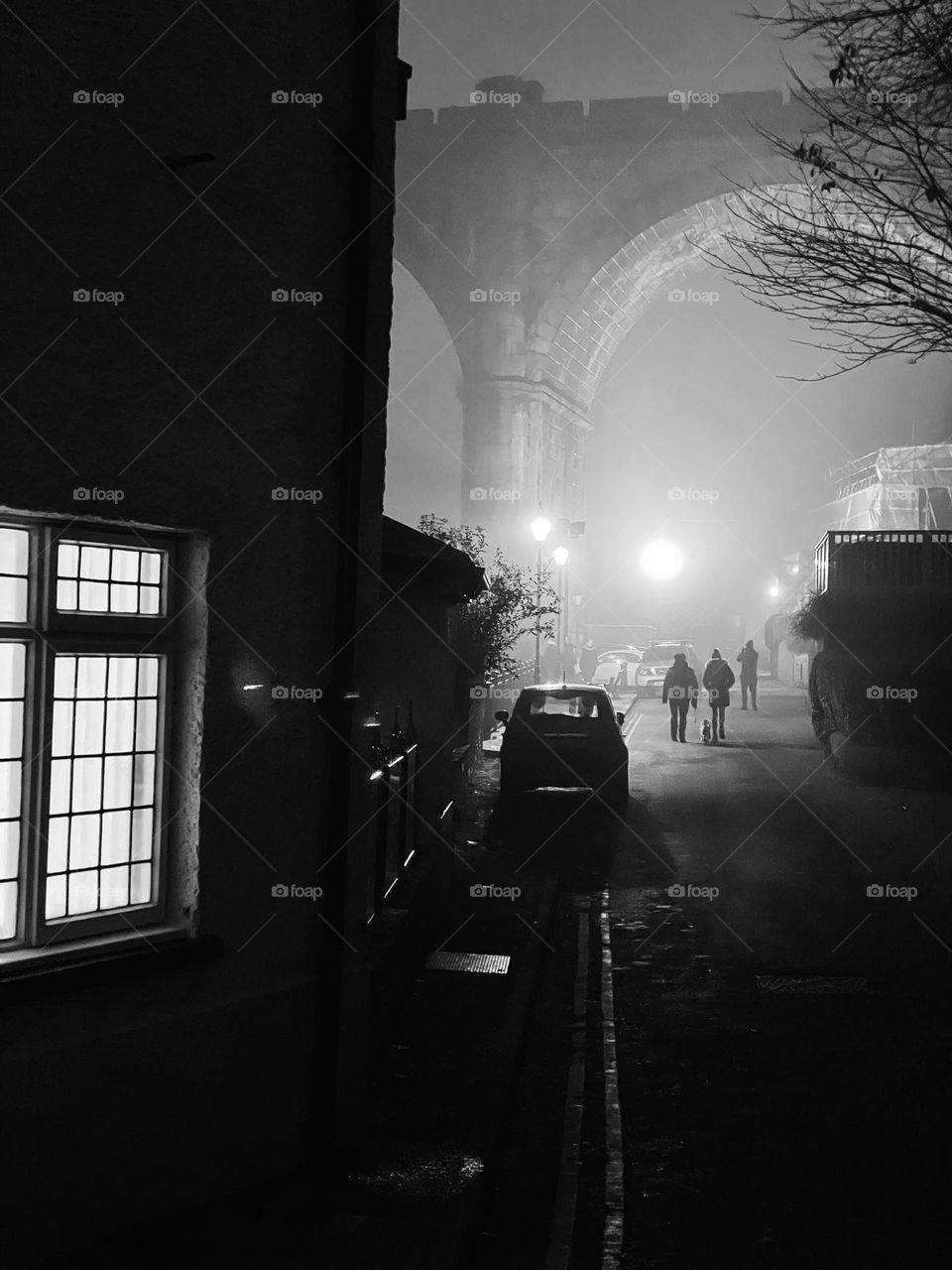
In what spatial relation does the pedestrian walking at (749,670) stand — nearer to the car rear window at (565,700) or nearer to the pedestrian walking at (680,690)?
the pedestrian walking at (680,690)

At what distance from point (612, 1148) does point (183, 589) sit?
331cm

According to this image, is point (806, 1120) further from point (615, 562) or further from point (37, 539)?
point (615, 562)

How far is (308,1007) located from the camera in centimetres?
523

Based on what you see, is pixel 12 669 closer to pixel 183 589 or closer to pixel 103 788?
pixel 103 788

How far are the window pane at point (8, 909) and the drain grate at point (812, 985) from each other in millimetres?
5558

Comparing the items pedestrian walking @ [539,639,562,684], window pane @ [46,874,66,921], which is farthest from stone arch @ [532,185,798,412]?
window pane @ [46,874,66,921]

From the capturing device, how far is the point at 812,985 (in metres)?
8.26

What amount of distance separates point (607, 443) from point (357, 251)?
72091 millimetres

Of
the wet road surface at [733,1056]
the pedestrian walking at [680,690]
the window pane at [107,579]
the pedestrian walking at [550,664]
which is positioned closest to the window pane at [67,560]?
the window pane at [107,579]

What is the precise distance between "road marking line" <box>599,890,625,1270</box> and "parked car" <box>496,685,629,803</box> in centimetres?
660

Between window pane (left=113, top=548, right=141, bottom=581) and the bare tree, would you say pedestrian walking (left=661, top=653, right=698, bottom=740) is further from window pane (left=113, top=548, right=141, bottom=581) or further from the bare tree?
window pane (left=113, top=548, right=141, bottom=581)

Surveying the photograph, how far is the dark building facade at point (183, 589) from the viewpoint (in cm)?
419

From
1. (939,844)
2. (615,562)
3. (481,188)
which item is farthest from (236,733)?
(615,562)

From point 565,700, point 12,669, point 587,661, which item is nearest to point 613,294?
point 587,661
